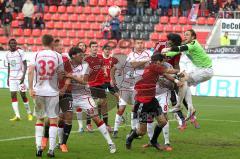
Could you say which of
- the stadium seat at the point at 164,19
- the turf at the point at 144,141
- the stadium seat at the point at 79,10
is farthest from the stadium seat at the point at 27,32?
the turf at the point at 144,141

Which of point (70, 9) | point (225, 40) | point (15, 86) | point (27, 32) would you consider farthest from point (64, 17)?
point (15, 86)

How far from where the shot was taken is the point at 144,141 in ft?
52.5

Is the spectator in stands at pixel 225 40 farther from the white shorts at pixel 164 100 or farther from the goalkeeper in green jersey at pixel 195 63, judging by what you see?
the white shorts at pixel 164 100

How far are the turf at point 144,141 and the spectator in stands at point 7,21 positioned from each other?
1932cm

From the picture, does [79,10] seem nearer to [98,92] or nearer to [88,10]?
[88,10]

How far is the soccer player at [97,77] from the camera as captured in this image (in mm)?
16938

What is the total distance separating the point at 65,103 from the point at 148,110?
1.69 m

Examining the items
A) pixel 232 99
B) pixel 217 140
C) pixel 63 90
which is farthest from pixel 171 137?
pixel 232 99

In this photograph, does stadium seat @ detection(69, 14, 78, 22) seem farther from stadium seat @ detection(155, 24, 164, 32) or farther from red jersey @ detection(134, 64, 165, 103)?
red jersey @ detection(134, 64, 165, 103)

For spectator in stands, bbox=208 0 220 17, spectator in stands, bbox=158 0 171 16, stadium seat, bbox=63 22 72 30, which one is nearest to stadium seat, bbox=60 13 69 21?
stadium seat, bbox=63 22 72 30

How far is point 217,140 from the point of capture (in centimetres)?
1614

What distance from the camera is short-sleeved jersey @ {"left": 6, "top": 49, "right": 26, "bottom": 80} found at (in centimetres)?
2052

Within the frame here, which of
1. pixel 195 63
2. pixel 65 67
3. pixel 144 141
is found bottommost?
pixel 144 141

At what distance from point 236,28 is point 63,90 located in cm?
2129
